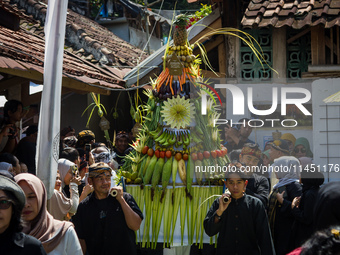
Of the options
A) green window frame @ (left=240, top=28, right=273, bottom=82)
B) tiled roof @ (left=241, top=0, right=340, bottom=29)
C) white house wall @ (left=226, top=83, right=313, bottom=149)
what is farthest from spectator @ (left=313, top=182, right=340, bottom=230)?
green window frame @ (left=240, top=28, right=273, bottom=82)

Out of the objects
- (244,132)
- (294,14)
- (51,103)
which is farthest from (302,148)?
(51,103)

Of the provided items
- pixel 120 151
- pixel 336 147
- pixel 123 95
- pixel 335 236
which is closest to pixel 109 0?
pixel 123 95

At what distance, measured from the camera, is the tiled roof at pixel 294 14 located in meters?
7.23

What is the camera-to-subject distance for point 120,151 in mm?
8273

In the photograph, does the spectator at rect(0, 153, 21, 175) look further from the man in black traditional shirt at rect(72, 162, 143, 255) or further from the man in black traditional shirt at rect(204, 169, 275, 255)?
the man in black traditional shirt at rect(204, 169, 275, 255)

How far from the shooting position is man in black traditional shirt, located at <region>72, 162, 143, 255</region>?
482 centimetres

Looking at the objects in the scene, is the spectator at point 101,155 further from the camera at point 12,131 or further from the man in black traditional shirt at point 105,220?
the man in black traditional shirt at point 105,220

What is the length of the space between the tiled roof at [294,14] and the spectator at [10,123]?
3.23 m

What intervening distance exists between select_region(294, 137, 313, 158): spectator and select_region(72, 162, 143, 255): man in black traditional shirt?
298 centimetres

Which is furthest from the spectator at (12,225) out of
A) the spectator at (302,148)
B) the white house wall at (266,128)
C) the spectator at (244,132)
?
the white house wall at (266,128)

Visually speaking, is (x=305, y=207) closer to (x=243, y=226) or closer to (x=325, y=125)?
(x=243, y=226)

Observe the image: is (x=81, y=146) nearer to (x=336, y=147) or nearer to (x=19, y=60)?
(x=19, y=60)

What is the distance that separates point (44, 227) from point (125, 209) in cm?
120

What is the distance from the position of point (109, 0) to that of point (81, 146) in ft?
44.3
